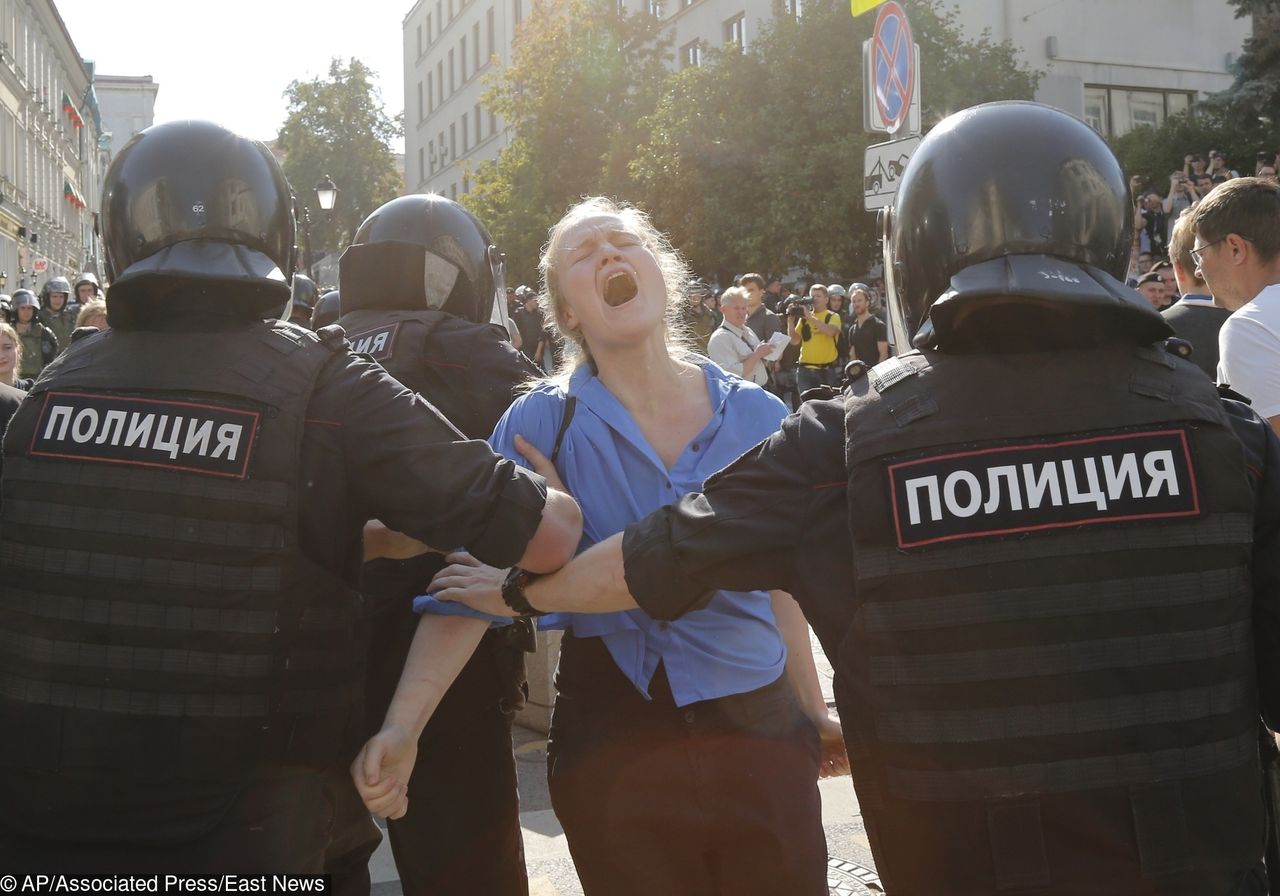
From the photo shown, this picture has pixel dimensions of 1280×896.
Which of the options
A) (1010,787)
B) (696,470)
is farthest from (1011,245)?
(696,470)

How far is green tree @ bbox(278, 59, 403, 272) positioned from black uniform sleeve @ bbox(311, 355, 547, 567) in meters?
53.9

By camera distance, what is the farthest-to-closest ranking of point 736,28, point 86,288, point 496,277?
1. point 736,28
2. point 86,288
3. point 496,277

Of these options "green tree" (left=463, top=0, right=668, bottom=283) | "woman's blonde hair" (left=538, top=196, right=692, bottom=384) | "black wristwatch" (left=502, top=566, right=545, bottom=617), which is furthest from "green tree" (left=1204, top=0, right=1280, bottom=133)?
"black wristwatch" (left=502, top=566, right=545, bottom=617)

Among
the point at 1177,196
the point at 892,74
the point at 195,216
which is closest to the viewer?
the point at 195,216

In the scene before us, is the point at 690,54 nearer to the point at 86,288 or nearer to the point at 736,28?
the point at 736,28

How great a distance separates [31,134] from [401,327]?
2000 inches

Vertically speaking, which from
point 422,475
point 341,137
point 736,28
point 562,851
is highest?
point 341,137

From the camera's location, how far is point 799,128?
23.0 m

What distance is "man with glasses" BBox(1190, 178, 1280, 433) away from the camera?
144 inches

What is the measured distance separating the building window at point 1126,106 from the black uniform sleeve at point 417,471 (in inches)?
1060

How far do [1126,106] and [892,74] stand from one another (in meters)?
23.1

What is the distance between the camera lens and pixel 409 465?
6.49 ft

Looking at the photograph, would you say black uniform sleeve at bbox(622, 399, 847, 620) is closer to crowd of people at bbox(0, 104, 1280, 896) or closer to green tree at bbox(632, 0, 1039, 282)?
crowd of people at bbox(0, 104, 1280, 896)

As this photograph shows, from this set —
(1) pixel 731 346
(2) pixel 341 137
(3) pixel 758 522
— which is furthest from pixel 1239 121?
(2) pixel 341 137
